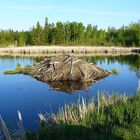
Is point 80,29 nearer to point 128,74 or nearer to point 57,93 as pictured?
point 128,74

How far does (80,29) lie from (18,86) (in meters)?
87.6

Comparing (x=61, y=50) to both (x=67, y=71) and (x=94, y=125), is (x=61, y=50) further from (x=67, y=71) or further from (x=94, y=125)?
(x=94, y=125)

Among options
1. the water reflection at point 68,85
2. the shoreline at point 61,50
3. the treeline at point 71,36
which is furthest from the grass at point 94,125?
the treeline at point 71,36

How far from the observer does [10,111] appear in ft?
76.6

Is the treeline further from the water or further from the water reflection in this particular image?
the water reflection

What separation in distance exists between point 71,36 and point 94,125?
109m

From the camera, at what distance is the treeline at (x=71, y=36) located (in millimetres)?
108562

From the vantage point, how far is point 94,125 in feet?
45.3

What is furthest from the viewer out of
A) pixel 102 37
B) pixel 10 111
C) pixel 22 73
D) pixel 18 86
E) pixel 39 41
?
pixel 102 37

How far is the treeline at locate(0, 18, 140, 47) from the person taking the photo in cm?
10856

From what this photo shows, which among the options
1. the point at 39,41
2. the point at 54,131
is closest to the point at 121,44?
the point at 39,41

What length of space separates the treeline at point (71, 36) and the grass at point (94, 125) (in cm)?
9231

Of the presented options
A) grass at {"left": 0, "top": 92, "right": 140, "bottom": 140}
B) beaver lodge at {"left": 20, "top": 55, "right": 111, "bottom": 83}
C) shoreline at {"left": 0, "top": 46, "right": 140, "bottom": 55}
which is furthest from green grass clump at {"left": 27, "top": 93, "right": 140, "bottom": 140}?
shoreline at {"left": 0, "top": 46, "right": 140, "bottom": 55}

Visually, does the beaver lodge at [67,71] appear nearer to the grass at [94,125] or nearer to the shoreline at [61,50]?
the grass at [94,125]
